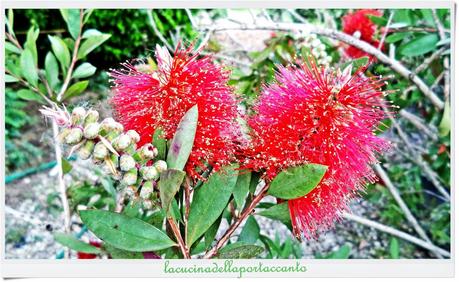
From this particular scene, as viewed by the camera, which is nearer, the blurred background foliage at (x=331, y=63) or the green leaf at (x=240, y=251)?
the green leaf at (x=240, y=251)

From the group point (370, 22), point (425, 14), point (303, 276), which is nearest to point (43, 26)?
point (370, 22)

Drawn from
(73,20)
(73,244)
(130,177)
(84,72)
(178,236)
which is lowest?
(73,244)

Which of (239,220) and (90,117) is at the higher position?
(90,117)

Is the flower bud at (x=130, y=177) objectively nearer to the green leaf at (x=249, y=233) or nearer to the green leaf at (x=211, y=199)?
the green leaf at (x=211, y=199)

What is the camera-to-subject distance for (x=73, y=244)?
975 mm

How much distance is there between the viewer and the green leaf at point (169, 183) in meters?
0.58

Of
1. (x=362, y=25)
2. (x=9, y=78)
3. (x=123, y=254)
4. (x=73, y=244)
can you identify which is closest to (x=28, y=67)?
(x=9, y=78)

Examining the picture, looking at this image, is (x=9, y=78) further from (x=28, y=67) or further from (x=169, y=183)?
(x=169, y=183)

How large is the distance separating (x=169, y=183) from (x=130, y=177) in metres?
0.05

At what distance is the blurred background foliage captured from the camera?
1.29 metres

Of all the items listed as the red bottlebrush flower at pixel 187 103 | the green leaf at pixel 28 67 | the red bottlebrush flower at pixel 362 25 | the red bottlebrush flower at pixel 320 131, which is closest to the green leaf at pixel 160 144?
the red bottlebrush flower at pixel 187 103

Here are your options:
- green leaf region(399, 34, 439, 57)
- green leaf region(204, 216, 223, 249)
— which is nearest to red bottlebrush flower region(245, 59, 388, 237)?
green leaf region(204, 216, 223, 249)

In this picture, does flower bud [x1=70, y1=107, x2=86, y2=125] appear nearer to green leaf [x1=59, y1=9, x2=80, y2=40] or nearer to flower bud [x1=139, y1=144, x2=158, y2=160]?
flower bud [x1=139, y1=144, x2=158, y2=160]
